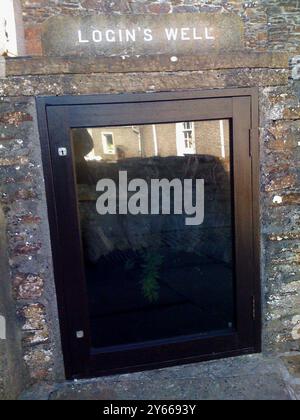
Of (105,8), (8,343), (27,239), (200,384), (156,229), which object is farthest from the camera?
(156,229)

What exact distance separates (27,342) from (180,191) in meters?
1.48

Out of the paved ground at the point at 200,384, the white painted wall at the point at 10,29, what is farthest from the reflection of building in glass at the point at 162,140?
the paved ground at the point at 200,384

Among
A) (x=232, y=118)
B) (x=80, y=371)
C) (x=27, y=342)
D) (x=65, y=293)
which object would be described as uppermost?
(x=232, y=118)

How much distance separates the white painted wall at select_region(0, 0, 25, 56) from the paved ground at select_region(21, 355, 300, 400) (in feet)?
7.28

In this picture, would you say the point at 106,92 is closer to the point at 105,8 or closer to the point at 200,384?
the point at 105,8

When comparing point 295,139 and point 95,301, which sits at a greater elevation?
point 295,139

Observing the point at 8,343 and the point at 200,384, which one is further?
the point at 200,384

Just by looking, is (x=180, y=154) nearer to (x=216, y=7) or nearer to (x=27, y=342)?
(x=216, y=7)

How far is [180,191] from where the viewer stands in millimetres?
2547

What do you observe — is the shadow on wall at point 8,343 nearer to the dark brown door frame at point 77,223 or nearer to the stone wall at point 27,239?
the stone wall at point 27,239

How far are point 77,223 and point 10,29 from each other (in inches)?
51.4

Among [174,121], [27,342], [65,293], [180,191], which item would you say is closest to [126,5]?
[174,121]

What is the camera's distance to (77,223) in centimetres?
227

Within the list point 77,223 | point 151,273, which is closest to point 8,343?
point 77,223
